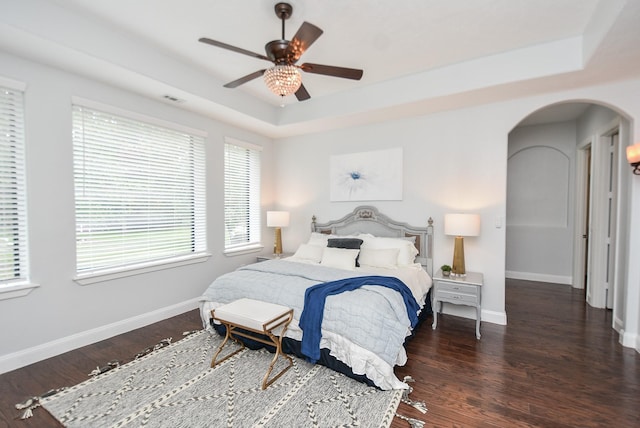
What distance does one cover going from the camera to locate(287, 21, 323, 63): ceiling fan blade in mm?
1860

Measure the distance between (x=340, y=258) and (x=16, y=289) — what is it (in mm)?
3108

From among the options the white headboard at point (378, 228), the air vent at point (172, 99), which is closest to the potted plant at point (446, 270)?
the white headboard at point (378, 228)

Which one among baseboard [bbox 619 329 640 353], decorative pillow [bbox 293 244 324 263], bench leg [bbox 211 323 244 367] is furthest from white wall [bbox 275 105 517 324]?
bench leg [bbox 211 323 244 367]

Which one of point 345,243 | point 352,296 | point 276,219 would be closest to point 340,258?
point 345,243

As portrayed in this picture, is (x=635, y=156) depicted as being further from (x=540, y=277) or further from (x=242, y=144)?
(x=242, y=144)

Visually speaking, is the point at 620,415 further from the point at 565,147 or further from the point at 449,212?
the point at 565,147

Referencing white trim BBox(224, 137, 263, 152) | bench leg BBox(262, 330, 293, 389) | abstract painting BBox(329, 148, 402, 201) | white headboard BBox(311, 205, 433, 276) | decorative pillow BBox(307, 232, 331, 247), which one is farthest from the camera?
white trim BBox(224, 137, 263, 152)

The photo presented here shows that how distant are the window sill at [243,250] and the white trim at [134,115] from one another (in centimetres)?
177

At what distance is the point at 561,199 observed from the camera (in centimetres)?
534

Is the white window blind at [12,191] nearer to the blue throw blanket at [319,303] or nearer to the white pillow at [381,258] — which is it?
the blue throw blanket at [319,303]

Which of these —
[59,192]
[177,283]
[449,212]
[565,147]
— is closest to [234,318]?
[177,283]

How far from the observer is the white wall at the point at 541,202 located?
527 cm

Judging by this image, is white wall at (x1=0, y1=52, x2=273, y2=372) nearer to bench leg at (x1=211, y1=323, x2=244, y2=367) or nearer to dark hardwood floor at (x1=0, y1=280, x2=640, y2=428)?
dark hardwood floor at (x1=0, y1=280, x2=640, y2=428)

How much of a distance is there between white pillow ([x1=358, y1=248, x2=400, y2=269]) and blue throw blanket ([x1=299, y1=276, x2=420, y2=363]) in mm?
790
